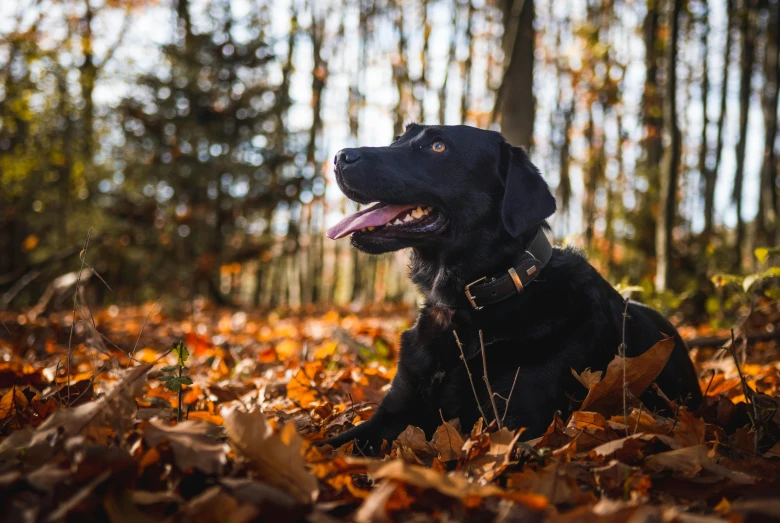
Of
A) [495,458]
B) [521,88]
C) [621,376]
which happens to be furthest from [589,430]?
[521,88]

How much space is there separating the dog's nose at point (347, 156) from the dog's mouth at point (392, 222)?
301 millimetres

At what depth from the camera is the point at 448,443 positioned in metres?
2.18

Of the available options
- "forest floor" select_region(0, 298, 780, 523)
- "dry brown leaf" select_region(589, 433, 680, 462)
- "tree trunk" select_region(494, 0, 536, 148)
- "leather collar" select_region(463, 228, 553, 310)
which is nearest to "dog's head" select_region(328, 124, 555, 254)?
"leather collar" select_region(463, 228, 553, 310)

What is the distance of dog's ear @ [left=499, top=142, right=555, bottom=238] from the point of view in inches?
114

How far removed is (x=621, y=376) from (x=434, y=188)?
137cm

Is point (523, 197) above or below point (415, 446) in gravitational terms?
above

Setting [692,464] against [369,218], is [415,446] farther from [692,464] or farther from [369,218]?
[369,218]

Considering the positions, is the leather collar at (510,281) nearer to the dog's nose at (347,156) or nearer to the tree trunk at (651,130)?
the dog's nose at (347,156)

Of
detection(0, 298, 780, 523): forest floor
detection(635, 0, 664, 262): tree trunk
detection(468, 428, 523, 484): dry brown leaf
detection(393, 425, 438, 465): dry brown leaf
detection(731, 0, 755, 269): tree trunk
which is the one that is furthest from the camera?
detection(731, 0, 755, 269): tree trunk

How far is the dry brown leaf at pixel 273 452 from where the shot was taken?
1464mm

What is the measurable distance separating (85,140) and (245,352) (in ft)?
61.4

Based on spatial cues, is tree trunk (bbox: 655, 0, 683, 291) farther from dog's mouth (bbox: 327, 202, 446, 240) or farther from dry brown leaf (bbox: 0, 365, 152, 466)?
dry brown leaf (bbox: 0, 365, 152, 466)

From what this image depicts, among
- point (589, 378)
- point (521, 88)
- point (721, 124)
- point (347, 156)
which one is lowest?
point (589, 378)

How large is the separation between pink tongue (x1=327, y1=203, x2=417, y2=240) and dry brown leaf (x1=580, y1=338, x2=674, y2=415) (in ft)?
4.53
